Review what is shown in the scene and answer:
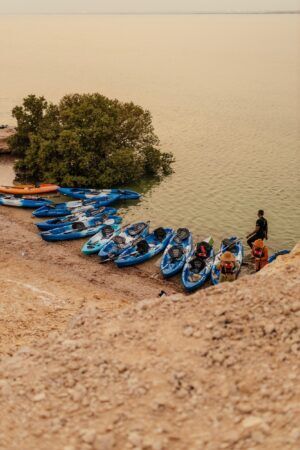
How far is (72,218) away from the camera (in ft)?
106

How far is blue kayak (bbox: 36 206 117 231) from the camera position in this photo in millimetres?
31111

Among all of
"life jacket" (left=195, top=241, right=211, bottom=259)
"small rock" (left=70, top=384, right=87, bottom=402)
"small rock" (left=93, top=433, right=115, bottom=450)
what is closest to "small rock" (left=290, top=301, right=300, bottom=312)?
"small rock" (left=70, top=384, right=87, bottom=402)

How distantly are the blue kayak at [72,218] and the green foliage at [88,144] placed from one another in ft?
16.7

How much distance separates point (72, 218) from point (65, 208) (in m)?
2.03

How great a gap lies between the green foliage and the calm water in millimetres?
2377

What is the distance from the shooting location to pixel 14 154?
156ft

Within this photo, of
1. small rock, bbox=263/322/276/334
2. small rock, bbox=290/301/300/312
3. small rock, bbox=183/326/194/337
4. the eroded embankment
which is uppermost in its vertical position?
small rock, bbox=290/301/300/312

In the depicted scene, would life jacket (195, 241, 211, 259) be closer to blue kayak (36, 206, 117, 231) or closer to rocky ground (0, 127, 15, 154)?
blue kayak (36, 206, 117, 231)

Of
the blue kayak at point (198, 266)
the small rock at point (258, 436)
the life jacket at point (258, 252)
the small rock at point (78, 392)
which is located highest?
the small rock at point (258, 436)

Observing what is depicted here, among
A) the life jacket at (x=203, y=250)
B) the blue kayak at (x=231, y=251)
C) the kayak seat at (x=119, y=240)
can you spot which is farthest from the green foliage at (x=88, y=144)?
the life jacket at (x=203, y=250)

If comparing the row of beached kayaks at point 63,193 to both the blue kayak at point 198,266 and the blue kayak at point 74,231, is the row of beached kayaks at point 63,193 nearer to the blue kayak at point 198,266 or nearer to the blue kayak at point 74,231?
the blue kayak at point 74,231

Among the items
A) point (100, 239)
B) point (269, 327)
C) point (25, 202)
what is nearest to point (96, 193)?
point (25, 202)

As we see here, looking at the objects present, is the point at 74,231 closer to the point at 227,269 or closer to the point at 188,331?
the point at 227,269

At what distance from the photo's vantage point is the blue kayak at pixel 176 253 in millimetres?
26125
